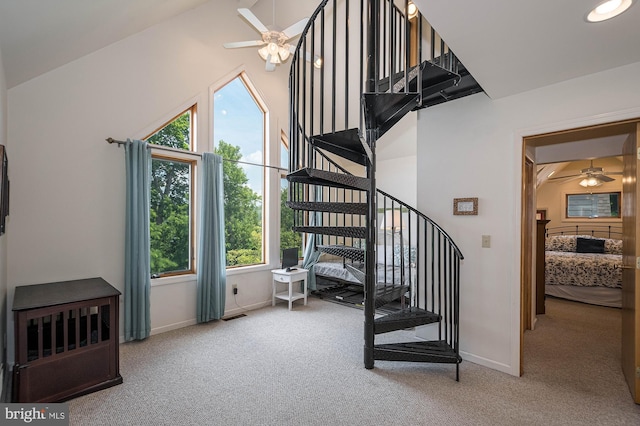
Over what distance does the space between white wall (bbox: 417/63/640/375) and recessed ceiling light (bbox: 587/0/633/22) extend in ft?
2.76

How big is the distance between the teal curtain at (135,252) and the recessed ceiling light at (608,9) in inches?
149

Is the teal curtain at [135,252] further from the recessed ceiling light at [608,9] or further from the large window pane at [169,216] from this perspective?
the recessed ceiling light at [608,9]

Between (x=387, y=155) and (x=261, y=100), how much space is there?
2536 millimetres

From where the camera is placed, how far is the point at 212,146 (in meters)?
3.94

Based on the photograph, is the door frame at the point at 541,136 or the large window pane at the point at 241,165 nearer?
the door frame at the point at 541,136

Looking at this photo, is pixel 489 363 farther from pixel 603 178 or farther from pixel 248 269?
pixel 603 178

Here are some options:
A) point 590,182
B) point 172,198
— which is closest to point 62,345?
point 172,198

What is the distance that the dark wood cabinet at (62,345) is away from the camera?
203 centimetres

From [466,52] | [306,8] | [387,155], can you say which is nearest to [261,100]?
[306,8]

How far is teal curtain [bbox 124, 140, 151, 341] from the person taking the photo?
3125 mm

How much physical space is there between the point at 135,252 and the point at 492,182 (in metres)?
3.65

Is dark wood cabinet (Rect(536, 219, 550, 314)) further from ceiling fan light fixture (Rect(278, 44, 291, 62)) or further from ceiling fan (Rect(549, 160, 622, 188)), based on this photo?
ceiling fan light fixture (Rect(278, 44, 291, 62))

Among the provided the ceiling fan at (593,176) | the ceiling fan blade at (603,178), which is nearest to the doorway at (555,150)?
the ceiling fan at (593,176)

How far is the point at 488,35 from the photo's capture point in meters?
1.74
